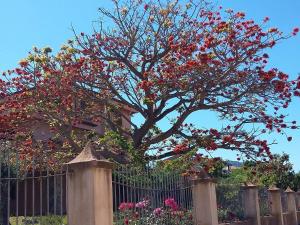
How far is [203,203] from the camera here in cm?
1105

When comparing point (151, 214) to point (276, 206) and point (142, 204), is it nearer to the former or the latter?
point (142, 204)

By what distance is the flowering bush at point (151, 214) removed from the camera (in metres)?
8.64

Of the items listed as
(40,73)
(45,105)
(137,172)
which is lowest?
(137,172)

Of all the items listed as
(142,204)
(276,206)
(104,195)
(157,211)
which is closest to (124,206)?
(142,204)

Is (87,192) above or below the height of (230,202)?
above

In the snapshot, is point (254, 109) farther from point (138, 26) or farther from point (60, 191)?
point (60, 191)

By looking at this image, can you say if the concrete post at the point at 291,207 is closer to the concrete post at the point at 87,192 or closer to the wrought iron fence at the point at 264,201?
the wrought iron fence at the point at 264,201

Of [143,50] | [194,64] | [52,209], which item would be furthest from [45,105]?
[52,209]

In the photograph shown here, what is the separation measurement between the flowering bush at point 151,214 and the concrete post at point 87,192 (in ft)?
4.06

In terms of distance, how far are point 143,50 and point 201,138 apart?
3.00 m

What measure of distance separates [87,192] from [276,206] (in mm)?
11379

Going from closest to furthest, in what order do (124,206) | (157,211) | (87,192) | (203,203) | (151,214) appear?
(87,192) < (124,206) < (151,214) < (157,211) < (203,203)

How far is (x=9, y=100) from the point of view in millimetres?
14359

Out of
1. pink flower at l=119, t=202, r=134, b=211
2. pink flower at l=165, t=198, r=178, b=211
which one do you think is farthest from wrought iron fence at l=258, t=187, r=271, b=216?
pink flower at l=119, t=202, r=134, b=211
